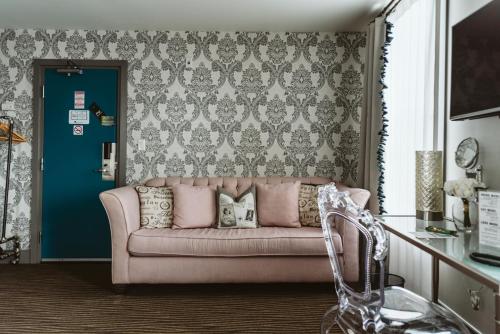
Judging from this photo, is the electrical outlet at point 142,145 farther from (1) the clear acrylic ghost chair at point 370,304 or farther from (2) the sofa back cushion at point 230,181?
(1) the clear acrylic ghost chair at point 370,304

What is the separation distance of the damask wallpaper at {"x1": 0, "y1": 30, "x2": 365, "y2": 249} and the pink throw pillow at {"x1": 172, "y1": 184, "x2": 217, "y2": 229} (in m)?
0.61

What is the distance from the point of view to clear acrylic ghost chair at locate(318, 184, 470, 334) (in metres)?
1.14

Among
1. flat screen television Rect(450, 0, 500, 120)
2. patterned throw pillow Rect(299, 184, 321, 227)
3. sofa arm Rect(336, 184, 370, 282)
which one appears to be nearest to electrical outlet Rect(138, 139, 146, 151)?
patterned throw pillow Rect(299, 184, 321, 227)

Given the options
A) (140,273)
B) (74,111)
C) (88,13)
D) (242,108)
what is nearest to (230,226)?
(140,273)

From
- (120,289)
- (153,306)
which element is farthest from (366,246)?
(120,289)

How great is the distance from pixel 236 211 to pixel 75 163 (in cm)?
187

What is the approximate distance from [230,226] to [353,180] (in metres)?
1.54

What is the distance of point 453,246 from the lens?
1479 mm

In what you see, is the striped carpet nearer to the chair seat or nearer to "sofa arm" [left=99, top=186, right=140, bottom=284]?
"sofa arm" [left=99, top=186, right=140, bottom=284]

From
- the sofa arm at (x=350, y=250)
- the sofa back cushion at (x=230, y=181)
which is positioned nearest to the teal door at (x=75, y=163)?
the sofa back cushion at (x=230, y=181)

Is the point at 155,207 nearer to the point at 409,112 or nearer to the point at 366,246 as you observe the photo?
the point at 409,112

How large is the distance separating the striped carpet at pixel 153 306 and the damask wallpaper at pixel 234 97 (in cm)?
125

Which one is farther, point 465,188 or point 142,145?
point 142,145

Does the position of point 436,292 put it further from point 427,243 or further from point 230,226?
point 230,226
